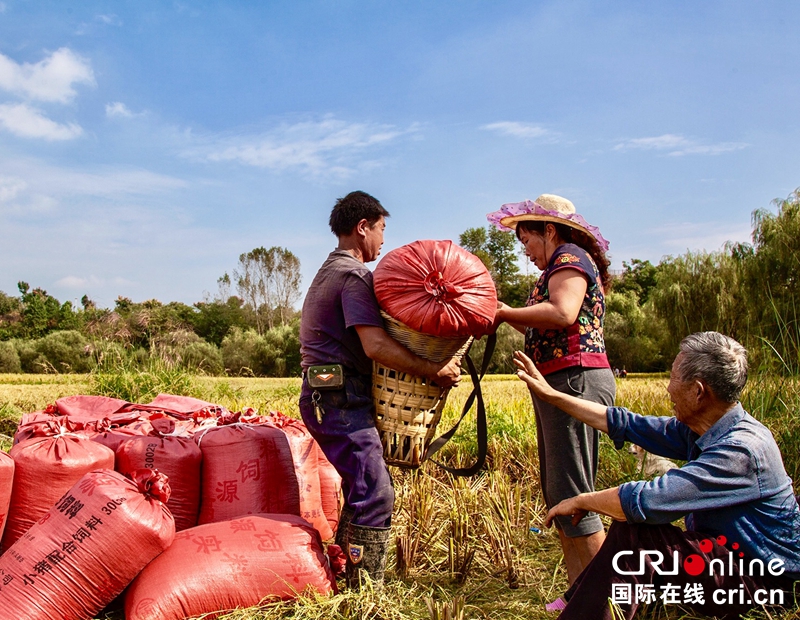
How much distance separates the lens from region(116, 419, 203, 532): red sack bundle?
3369mm

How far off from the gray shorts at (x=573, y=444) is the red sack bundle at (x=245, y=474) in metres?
1.45

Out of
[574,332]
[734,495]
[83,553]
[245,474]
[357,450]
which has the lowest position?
[83,553]

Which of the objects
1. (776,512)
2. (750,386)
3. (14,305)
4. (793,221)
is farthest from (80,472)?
(14,305)

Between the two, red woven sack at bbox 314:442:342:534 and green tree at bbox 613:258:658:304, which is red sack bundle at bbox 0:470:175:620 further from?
green tree at bbox 613:258:658:304

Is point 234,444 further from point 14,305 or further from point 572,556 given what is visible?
point 14,305

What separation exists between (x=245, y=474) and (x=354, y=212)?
1544 mm

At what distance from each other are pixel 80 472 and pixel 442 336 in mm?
2017

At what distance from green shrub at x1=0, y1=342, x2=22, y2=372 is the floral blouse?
61.8 ft

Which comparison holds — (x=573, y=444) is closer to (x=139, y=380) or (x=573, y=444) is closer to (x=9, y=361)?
(x=139, y=380)

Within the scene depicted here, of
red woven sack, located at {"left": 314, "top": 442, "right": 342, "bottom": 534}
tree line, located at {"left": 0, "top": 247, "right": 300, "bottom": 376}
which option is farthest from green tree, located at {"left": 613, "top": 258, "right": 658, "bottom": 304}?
red woven sack, located at {"left": 314, "top": 442, "right": 342, "bottom": 534}

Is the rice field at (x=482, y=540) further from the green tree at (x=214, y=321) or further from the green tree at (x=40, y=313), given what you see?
the green tree at (x=214, y=321)

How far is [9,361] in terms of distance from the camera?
1803 cm

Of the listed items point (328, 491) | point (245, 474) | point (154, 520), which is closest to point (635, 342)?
point (328, 491)

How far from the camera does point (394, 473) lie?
4.92m
